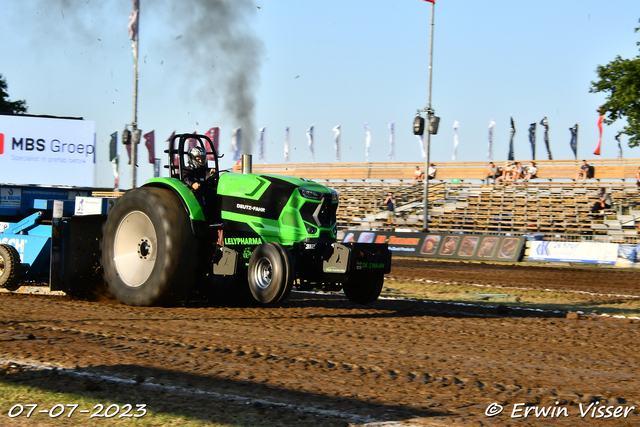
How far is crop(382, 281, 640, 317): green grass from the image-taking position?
11148 mm

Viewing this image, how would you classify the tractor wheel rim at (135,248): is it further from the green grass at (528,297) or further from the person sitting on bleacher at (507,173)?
the person sitting on bleacher at (507,173)

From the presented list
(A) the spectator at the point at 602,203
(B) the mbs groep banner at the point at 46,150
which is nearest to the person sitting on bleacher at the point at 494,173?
(A) the spectator at the point at 602,203

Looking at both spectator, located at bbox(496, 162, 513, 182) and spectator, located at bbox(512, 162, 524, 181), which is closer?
spectator, located at bbox(512, 162, 524, 181)

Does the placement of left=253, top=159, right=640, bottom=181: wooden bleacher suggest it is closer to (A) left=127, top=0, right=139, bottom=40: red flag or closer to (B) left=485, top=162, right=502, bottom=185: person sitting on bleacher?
(B) left=485, top=162, right=502, bottom=185: person sitting on bleacher

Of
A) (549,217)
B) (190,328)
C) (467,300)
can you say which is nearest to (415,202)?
(549,217)

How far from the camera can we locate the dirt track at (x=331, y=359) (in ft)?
14.7

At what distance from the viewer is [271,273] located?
805 cm

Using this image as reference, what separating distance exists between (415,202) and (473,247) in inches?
395

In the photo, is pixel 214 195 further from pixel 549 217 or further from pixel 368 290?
pixel 549 217

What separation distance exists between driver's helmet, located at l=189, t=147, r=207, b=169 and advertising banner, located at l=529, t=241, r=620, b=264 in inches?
628

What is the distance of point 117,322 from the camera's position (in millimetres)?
7668

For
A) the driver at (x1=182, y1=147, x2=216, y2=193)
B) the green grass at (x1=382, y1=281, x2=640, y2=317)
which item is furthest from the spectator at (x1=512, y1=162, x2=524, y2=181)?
the driver at (x1=182, y1=147, x2=216, y2=193)

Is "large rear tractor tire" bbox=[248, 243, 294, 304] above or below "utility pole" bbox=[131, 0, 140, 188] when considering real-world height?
below

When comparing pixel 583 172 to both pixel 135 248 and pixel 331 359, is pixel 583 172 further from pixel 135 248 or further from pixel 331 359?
pixel 331 359
